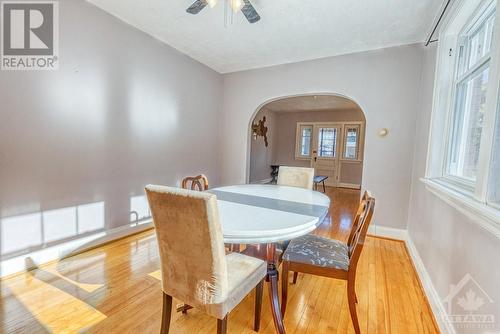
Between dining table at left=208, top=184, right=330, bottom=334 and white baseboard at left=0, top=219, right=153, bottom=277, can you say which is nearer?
dining table at left=208, top=184, right=330, bottom=334

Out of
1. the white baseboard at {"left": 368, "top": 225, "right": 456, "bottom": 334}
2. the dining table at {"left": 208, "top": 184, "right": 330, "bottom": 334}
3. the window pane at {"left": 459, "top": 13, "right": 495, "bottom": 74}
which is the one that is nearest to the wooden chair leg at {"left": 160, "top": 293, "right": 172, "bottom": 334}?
the dining table at {"left": 208, "top": 184, "right": 330, "bottom": 334}

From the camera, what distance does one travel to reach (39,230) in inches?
80.9

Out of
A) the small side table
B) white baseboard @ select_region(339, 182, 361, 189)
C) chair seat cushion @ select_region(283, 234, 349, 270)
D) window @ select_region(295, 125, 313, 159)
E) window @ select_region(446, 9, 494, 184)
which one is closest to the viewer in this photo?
chair seat cushion @ select_region(283, 234, 349, 270)

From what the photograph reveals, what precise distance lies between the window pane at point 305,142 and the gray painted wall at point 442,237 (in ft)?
16.2

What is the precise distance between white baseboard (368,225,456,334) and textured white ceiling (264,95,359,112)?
11.9 feet

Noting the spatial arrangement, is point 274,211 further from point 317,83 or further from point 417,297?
point 317,83

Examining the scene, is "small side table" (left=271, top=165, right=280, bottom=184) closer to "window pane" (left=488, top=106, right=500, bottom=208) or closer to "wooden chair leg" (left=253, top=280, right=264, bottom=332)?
→ "wooden chair leg" (left=253, top=280, right=264, bottom=332)

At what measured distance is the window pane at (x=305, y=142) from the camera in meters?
7.78

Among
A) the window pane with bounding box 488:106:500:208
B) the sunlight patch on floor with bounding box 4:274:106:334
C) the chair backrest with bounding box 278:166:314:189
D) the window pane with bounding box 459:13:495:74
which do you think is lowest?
the sunlight patch on floor with bounding box 4:274:106:334

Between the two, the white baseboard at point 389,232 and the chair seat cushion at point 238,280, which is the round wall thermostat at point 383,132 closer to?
the white baseboard at point 389,232

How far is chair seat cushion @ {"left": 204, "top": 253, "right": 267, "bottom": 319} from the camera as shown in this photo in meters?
1.05

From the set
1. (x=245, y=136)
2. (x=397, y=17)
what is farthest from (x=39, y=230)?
(x=397, y=17)

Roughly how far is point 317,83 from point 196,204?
3.22 m

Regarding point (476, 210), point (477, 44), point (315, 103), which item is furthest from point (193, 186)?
point (315, 103)
